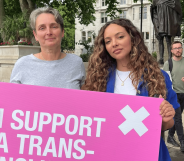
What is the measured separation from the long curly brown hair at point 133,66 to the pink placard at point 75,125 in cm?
11

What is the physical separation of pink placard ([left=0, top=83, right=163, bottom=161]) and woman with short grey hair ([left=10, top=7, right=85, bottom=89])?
4.6 inches

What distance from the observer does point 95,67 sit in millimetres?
2023

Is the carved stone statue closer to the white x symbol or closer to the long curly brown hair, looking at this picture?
the long curly brown hair

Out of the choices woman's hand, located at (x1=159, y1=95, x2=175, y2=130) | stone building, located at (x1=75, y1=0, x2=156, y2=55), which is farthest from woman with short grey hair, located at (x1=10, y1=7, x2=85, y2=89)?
stone building, located at (x1=75, y1=0, x2=156, y2=55)

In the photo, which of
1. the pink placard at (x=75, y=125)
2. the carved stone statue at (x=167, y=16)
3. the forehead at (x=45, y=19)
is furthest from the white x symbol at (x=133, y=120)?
the carved stone statue at (x=167, y=16)

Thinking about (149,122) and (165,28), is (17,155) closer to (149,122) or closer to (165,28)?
(149,122)

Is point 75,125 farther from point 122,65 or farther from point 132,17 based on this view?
point 132,17

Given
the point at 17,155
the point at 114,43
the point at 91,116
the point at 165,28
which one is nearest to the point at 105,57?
the point at 114,43

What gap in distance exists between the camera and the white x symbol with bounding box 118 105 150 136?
1.84m

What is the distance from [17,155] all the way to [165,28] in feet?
19.0

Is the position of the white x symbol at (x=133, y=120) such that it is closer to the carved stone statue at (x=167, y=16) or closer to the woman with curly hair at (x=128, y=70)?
the woman with curly hair at (x=128, y=70)

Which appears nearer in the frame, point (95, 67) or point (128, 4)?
point (95, 67)

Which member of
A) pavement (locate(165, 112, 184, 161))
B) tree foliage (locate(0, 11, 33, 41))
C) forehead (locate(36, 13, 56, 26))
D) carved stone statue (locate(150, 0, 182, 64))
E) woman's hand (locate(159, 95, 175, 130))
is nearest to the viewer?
woman's hand (locate(159, 95, 175, 130))

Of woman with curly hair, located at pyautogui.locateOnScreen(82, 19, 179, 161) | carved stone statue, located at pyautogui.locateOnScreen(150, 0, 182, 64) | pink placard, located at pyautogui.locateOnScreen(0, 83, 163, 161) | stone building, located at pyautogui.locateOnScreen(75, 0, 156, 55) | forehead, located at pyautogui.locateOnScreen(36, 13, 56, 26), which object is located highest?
stone building, located at pyautogui.locateOnScreen(75, 0, 156, 55)
